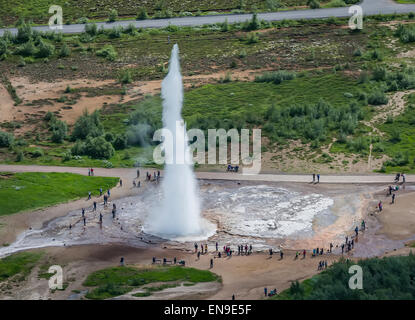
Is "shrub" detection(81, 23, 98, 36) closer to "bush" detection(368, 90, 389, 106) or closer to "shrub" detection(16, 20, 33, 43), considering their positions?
"shrub" detection(16, 20, 33, 43)

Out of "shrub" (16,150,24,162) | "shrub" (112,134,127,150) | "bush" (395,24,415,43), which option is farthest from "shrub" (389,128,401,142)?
"shrub" (16,150,24,162)

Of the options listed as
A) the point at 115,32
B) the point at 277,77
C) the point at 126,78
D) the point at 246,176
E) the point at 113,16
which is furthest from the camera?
the point at 113,16

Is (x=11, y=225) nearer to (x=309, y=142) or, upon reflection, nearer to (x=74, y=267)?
(x=74, y=267)

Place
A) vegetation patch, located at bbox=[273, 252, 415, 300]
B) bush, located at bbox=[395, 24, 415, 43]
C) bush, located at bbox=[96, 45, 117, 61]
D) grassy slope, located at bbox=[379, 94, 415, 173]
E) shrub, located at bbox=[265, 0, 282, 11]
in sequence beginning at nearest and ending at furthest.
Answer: vegetation patch, located at bbox=[273, 252, 415, 300] → grassy slope, located at bbox=[379, 94, 415, 173] → bush, located at bbox=[395, 24, 415, 43] → bush, located at bbox=[96, 45, 117, 61] → shrub, located at bbox=[265, 0, 282, 11]

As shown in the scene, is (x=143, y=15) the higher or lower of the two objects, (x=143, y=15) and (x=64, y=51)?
the higher

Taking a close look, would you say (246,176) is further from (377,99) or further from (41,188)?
(377,99)

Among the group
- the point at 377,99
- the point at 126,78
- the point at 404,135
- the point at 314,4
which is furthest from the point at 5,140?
the point at 314,4

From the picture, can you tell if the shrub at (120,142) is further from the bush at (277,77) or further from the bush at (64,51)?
the bush at (64,51)
